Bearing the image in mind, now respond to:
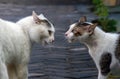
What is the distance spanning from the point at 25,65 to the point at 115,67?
5.35 ft

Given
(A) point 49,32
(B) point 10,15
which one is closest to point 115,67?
(A) point 49,32

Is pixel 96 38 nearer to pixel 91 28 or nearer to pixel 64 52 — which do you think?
pixel 91 28

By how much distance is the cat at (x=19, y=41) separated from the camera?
6.75 meters

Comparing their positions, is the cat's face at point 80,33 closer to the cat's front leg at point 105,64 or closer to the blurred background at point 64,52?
the cat's front leg at point 105,64

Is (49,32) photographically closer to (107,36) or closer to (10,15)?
(107,36)

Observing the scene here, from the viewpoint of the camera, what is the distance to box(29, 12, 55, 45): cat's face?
791cm

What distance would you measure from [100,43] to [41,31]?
1.16 metres

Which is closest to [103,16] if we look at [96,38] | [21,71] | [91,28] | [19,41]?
[96,38]

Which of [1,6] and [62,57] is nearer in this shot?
[62,57]

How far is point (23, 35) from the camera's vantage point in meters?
7.65

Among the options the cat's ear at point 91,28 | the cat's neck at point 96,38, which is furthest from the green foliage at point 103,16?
the cat's ear at point 91,28

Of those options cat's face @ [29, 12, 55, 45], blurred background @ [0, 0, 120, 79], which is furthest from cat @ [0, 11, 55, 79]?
blurred background @ [0, 0, 120, 79]

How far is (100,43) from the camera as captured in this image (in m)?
8.63

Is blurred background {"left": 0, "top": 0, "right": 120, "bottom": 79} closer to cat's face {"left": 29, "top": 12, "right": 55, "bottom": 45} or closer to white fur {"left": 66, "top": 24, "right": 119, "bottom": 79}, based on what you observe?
white fur {"left": 66, "top": 24, "right": 119, "bottom": 79}
